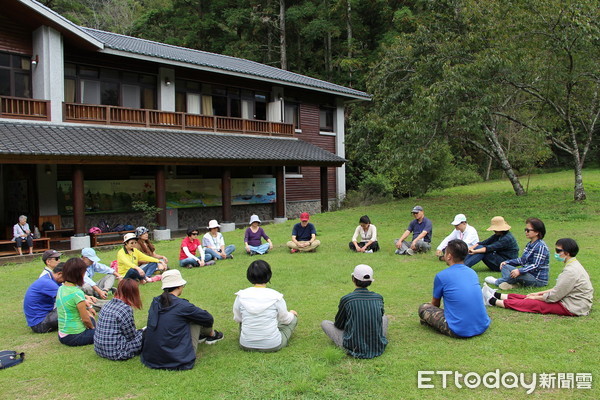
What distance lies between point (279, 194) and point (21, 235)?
1159 cm

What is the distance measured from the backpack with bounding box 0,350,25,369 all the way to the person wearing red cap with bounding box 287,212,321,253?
763 centimetres

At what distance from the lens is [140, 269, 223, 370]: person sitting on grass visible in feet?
16.3

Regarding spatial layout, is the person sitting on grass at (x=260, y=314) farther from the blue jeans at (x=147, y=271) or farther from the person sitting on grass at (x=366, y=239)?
the person sitting on grass at (x=366, y=239)

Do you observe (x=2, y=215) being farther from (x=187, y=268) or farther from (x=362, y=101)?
(x=362, y=101)

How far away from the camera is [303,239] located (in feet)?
41.2

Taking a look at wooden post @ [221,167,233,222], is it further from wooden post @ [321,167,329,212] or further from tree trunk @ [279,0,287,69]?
tree trunk @ [279,0,287,69]

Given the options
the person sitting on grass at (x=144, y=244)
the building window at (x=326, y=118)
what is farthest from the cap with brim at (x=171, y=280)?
the building window at (x=326, y=118)

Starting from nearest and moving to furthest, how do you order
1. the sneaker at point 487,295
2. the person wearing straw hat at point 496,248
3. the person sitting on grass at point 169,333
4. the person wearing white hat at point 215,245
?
the person sitting on grass at point 169,333, the sneaker at point 487,295, the person wearing straw hat at point 496,248, the person wearing white hat at point 215,245

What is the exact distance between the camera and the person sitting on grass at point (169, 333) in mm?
4965

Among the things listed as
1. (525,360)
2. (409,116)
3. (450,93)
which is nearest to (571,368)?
(525,360)

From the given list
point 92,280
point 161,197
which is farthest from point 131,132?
point 92,280

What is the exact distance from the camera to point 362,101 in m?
29.3

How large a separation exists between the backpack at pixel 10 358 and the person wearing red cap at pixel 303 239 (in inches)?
300

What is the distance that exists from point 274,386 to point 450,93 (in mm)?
14245
